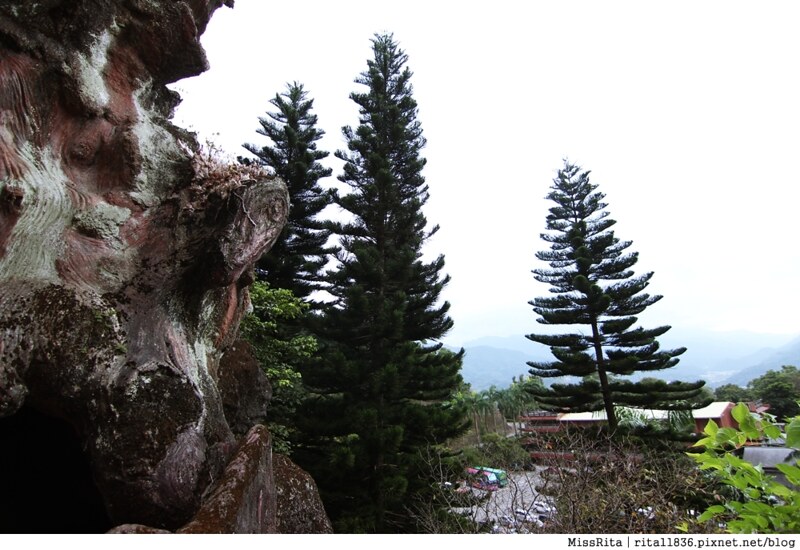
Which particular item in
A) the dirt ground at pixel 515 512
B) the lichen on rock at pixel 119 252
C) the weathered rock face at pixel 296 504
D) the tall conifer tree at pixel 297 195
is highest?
the tall conifer tree at pixel 297 195

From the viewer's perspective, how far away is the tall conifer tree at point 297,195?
11648 mm

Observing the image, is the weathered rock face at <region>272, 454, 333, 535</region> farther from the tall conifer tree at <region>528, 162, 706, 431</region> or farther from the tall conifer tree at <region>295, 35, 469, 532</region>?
the tall conifer tree at <region>528, 162, 706, 431</region>

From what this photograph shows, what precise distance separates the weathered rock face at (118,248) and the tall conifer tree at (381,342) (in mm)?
5585

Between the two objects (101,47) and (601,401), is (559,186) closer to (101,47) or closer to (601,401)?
Result: (601,401)

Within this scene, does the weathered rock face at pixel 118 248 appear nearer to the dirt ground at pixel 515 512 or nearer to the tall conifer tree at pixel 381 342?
the dirt ground at pixel 515 512

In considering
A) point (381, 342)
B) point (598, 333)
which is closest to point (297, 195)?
point (381, 342)

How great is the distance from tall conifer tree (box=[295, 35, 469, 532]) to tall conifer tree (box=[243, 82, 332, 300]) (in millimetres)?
1072

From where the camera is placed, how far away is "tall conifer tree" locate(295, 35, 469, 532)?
8453 millimetres

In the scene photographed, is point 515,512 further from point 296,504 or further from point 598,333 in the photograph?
point 598,333

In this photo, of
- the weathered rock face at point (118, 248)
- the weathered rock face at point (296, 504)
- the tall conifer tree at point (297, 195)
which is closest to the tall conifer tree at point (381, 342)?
the tall conifer tree at point (297, 195)

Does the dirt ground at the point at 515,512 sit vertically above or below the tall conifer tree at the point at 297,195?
below

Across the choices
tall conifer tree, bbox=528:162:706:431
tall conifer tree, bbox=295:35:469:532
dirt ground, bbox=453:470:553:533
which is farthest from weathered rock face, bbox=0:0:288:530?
tall conifer tree, bbox=528:162:706:431

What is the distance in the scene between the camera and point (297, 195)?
40.9ft

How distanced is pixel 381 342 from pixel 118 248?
744cm
